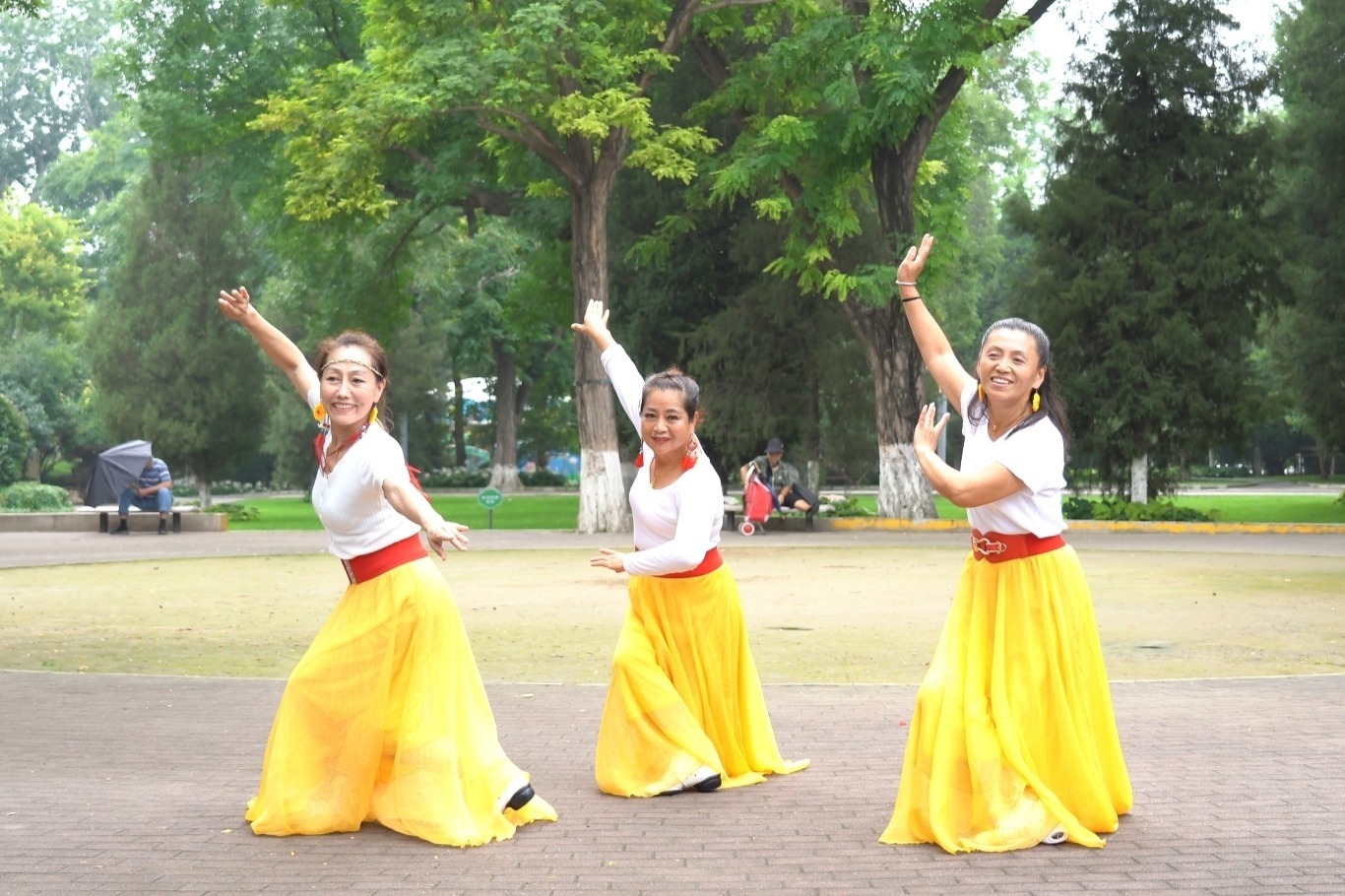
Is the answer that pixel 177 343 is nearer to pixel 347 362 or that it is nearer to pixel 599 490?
pixel 599 490

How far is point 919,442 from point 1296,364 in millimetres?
32800

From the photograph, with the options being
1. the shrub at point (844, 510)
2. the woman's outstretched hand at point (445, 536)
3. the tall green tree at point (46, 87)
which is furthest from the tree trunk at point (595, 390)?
the tall green tree at point (46, 87)

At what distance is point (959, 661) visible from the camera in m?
7.09

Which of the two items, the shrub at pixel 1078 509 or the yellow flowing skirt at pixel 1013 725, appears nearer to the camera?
the yellow flowing skirt at pixel 1013 725

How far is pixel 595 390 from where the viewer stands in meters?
32.0

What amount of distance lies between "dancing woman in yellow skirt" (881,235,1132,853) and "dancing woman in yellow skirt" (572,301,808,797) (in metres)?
1.18

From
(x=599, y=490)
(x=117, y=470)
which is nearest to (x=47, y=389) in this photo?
(x=117, y=470)

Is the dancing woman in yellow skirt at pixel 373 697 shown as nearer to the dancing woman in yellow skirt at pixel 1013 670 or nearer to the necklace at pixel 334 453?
the necklace at pixel 334 453

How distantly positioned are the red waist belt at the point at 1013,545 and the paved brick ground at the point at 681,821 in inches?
45.3

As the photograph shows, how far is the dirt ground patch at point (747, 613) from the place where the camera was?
12.7 meters

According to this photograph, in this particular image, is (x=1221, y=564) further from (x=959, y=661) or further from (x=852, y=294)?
(x=959, y=661)

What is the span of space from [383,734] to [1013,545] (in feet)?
8.64

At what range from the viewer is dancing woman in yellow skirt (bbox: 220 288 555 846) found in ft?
23.2

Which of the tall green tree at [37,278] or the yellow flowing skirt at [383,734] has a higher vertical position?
the tall green tree at [37,278]
